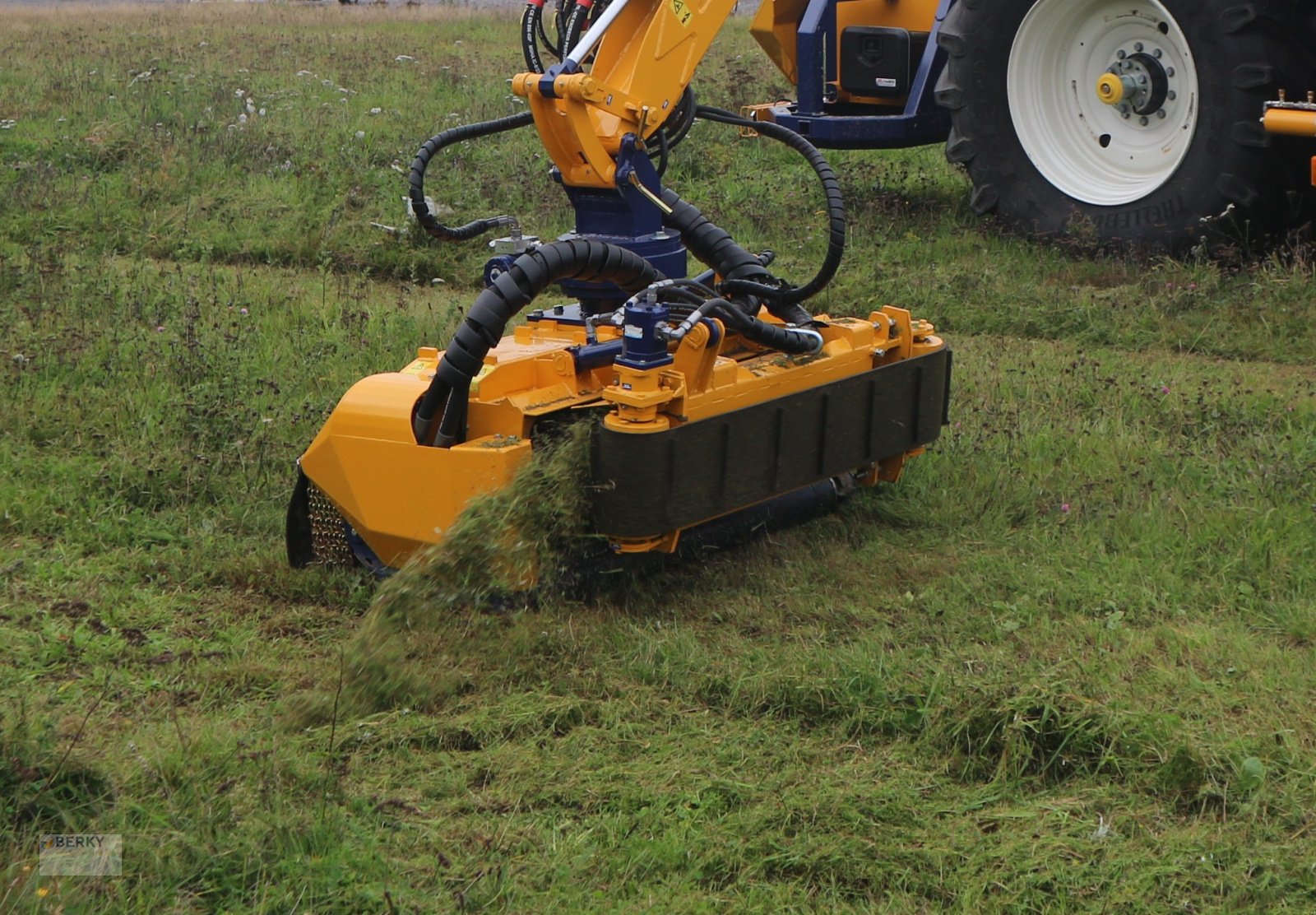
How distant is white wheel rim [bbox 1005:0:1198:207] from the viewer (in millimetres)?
7965

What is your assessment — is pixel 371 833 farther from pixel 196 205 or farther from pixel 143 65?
pixel 143 65

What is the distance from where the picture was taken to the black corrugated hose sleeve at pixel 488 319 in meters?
4.31

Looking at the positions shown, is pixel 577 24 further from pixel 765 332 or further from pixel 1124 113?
pixel 1124 113

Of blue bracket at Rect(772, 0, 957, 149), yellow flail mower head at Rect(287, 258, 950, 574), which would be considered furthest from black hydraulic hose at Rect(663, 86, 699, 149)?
blue bracket at Rect(772, 0, 957, 149)

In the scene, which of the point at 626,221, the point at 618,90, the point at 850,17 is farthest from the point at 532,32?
the point at 850,17

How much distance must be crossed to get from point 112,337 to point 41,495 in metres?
1.68

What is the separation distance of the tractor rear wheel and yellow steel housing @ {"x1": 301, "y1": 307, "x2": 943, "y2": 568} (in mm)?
3772

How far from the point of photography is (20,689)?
4020 mm

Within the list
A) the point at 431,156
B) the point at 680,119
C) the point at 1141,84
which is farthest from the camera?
the point at 1141,84

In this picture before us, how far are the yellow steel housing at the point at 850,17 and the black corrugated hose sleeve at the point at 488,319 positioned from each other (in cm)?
525

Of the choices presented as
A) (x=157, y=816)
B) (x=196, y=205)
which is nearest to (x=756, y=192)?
(x=196, y=205)

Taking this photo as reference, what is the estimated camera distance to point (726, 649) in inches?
173

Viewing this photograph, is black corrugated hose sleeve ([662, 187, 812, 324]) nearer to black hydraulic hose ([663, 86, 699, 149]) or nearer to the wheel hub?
black hydraulic hose ([663, 86, 699, 149])

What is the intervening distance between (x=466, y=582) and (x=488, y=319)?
0.73 m
